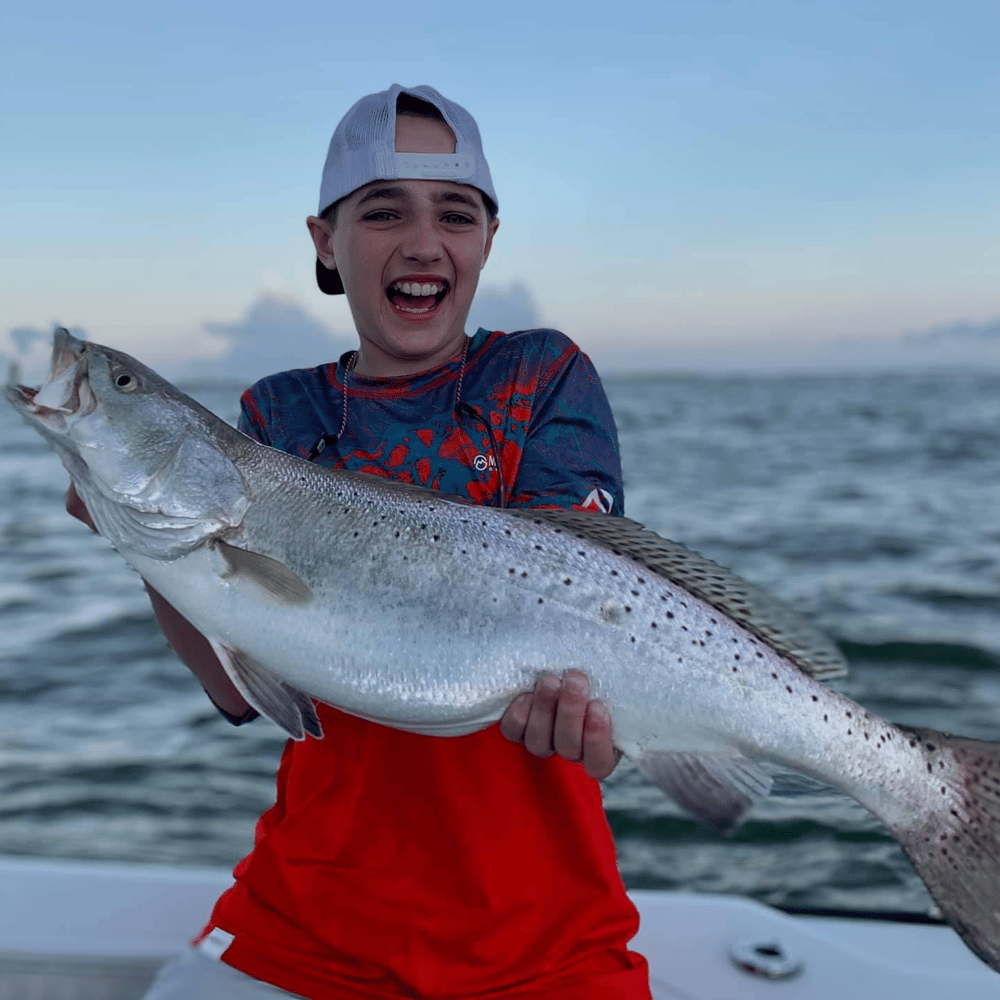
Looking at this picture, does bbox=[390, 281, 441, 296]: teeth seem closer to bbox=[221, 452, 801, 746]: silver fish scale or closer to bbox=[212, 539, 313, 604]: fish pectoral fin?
bbox=[221, 452, 801, 746]: silver fish scale

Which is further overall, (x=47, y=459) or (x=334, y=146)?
(x=47, y=459)

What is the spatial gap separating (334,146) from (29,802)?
5.46m

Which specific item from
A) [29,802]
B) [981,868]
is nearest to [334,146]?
[981,868]

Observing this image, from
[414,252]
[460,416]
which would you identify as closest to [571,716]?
[460,416]

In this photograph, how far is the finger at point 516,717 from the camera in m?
2.56

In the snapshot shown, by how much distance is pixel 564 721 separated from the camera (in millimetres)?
2521

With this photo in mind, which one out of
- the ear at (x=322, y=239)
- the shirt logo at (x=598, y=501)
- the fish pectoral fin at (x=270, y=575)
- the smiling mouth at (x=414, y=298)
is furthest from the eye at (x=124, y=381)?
the shirt logo at (x=598, y=501)

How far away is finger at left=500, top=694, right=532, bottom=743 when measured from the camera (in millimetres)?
2562

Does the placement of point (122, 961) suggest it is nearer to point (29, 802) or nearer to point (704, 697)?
point (704, 697)

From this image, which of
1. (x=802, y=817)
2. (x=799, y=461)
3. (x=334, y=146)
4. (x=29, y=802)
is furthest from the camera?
(x=799, y=461)

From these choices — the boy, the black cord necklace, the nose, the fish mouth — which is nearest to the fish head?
the fish mouth

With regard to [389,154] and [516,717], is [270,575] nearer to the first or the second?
[516,717]

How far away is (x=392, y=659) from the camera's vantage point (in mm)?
2562

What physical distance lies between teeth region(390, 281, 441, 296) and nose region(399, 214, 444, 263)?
78mm
